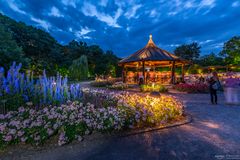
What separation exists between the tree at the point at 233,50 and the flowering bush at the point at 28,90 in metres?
30.6

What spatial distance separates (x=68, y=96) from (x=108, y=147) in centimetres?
245

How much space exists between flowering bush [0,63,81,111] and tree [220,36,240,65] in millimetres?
30633

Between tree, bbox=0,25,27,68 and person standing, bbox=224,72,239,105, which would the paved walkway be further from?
tree, bbox=0,25,27,68

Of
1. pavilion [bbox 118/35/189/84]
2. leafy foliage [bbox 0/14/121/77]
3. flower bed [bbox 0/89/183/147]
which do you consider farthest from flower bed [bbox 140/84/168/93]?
leafy foliage [bbox 0/14/121/77]

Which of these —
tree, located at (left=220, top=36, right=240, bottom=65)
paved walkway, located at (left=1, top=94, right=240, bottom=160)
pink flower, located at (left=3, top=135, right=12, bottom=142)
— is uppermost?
tree, located at (left=220, top=36, right=240, bottom=65)

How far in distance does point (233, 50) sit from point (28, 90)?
113 ft

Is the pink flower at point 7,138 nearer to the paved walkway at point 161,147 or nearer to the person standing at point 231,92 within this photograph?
the paved walkway at point 161,147

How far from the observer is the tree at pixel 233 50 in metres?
26.2

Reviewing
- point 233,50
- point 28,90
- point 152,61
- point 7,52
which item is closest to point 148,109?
point 28,90

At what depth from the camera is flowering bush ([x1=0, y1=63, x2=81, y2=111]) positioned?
374cm

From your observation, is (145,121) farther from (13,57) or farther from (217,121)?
(13,57)

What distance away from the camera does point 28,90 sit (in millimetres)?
4168

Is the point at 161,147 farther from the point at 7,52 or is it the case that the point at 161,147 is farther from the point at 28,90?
the point at 7,52

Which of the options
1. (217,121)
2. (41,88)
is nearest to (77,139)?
(41,88)
